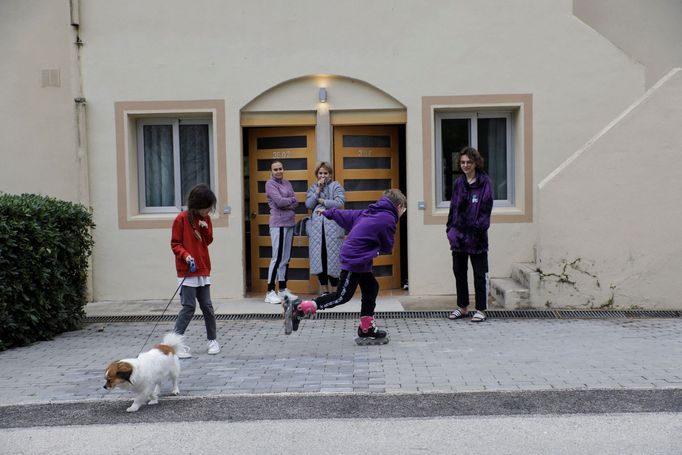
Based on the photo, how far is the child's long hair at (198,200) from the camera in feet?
24.1

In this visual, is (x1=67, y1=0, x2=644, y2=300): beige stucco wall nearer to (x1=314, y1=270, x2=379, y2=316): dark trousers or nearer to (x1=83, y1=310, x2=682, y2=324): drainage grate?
(x1=83, y1=310, x2=682, y2=324): drainage grate

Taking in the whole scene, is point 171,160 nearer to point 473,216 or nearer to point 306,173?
point 306,173

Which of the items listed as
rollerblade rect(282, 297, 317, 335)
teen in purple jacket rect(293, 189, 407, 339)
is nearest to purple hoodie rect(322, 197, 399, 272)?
teen in purple jacket rect(293, 189, 407, 339)

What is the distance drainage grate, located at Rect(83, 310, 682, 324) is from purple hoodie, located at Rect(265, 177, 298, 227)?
1451 millimetres

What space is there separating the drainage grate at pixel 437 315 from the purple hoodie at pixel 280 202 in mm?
1451

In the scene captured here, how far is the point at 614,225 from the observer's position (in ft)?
31.6

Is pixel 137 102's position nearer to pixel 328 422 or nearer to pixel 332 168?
pixel 332 168

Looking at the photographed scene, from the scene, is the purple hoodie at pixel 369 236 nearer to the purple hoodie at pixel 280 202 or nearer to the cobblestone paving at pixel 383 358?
the cobblestone paving at pixel 383 358

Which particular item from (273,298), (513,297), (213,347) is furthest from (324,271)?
(213,347)

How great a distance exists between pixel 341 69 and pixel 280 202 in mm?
2062

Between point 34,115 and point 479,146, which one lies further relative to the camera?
point 34,115

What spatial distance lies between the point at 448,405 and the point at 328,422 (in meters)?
0.97

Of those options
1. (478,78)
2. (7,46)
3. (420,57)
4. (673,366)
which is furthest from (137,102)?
(673,366)

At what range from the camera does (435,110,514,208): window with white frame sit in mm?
11164
